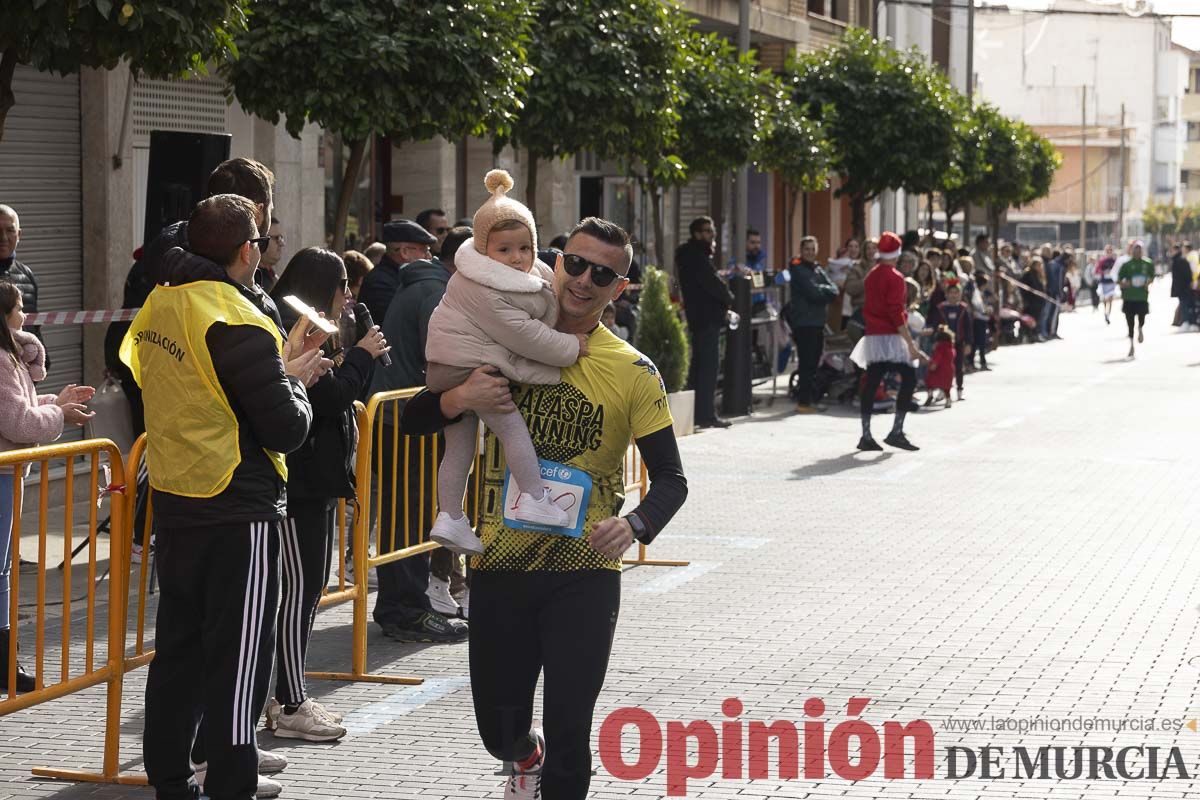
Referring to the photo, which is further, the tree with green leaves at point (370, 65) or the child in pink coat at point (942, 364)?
the child in pink coat at point (942, 364)

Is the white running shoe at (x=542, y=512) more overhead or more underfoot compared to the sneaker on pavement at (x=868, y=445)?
more overhead

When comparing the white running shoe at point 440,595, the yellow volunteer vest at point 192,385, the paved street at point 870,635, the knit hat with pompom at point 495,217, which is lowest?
the paved street at point 870,635

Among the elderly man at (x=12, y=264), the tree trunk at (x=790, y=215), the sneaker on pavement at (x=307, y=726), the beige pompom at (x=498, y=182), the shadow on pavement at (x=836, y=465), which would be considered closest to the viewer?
the beige pompom at (x=498, y=182)

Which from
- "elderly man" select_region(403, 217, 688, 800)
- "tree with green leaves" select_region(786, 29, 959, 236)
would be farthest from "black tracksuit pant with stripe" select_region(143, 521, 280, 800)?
"tree with green leaves" select_region(786, 29, 959, 236)

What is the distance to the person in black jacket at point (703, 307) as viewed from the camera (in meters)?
17.8

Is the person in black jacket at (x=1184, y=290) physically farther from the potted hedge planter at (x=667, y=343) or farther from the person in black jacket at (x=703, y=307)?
the potted hedge planter at (x=667, y=343)

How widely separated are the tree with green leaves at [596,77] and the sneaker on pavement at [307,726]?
10.1 m

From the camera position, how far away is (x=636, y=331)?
56.5 feet

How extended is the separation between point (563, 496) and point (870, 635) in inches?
152

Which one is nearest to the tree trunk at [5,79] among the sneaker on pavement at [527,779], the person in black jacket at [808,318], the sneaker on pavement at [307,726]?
the sneaker on pavement at [307,726]

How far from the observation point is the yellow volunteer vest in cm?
526

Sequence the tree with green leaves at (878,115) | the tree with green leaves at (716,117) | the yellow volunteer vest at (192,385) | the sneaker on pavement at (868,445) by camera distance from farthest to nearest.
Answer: the tree with green leaves at (878,115) → the tree with green leaves at (716,117) → the sneaker on pavement at (868,445) → the yellow volunteer vest at (192,385)

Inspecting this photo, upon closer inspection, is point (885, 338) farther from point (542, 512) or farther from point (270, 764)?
point (542, 512)

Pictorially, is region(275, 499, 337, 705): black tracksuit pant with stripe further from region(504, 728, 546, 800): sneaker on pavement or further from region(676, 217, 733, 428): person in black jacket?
region(676, 217, 733, 428): person in black jacket
